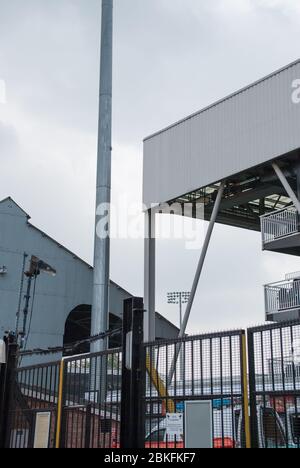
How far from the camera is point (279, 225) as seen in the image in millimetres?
28875

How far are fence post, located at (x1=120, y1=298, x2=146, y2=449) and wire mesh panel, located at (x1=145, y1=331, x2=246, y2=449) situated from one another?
12 cm

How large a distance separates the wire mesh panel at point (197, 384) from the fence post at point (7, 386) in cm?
429

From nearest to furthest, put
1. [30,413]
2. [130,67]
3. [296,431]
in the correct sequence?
[296,431], [30,413], [130,67]

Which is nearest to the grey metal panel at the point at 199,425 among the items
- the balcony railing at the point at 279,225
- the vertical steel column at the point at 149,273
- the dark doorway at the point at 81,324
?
the balcony railing at the point at 279,225

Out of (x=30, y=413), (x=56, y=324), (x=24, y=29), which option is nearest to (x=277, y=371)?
(x=30, y=413)

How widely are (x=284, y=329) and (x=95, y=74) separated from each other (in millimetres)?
36353

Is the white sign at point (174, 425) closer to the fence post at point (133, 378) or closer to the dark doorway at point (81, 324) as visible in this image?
the fence post at point (133, 378)

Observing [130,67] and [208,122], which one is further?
[130,67]

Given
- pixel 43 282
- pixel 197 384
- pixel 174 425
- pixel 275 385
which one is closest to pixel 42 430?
pixel 174 425

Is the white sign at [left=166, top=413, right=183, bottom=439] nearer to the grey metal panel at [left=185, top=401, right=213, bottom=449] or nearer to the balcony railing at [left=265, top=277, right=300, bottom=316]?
the grey metal panel at [left=185, top=401, right=213, bottom=449]

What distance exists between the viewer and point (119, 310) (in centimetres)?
4416

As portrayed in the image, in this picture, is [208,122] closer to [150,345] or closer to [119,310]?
[119,310]

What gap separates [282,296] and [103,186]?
11.8 meters

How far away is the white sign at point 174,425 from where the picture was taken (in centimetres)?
851
